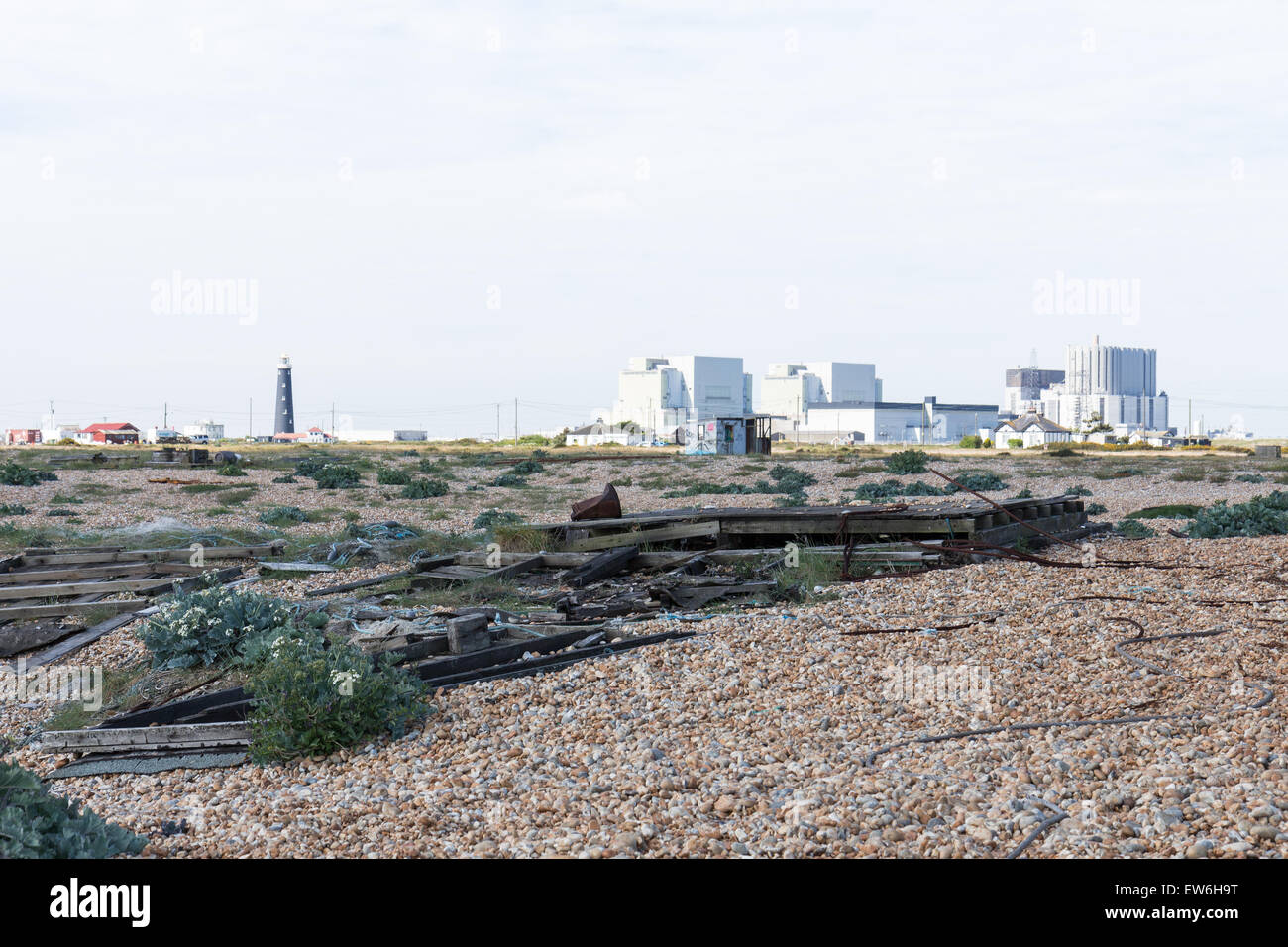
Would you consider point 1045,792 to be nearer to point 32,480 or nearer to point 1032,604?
point 1032,604

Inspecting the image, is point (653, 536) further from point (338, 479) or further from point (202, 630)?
point (338, 479)

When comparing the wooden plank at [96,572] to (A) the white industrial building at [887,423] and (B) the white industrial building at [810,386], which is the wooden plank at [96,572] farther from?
(B) the white industrial building at [810,386]

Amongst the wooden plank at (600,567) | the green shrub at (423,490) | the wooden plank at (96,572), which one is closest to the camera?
the wooden plank at (600,567)

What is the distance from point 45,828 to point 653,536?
927 centimetres

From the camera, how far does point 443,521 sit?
796 inches

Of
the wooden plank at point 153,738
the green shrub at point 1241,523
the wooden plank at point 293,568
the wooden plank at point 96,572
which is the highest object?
the green shrub at point 1241,523

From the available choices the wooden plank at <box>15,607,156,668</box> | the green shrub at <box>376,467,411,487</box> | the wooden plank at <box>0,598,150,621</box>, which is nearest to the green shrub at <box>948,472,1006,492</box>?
the green shrub at <box>376,467,411,487</box>

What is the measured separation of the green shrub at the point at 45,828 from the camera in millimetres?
4320

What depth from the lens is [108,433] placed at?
431ft

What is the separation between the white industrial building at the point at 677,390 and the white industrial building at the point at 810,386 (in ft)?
33.7

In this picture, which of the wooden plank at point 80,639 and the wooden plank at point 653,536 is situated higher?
the wooden plank at point 653,536

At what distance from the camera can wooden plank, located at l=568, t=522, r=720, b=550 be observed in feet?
43.3

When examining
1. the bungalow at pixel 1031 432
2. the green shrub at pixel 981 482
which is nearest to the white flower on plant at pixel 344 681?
the green shrub at pixel 981 482
